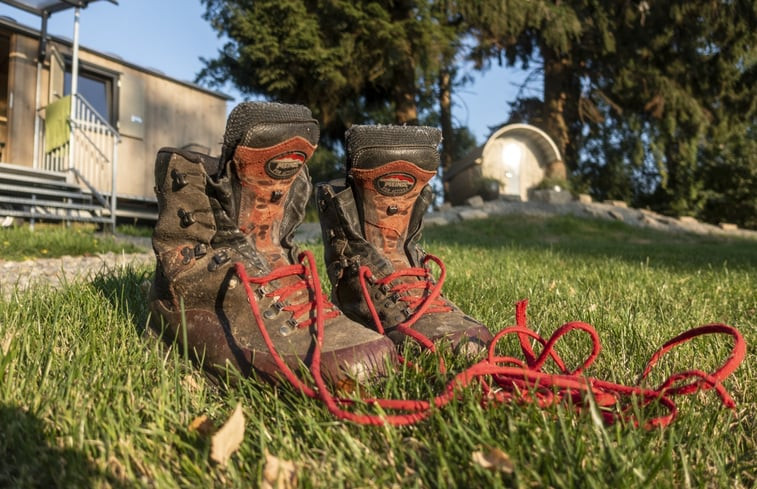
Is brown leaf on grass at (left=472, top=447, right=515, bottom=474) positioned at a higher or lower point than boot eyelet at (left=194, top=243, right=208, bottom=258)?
lower

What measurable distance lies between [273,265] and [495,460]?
0.92 m

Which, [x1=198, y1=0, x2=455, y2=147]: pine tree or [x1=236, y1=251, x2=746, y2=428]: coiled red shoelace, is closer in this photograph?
[x1=236, y1=251, x2=746, y2=428]: coiled red shoelace

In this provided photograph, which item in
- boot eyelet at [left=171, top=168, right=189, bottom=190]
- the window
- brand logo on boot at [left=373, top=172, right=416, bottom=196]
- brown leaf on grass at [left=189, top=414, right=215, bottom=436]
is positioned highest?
the window

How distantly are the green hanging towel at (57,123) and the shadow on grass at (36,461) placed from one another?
33.2 feet

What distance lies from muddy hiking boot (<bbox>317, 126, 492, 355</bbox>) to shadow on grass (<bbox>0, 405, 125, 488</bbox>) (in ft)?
2.91

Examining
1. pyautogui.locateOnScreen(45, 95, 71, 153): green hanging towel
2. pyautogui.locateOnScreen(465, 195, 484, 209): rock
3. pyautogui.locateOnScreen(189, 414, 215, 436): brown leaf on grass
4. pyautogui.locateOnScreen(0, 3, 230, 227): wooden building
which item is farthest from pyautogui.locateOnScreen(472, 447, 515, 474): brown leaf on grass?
pyautogui.locateOnScreen(465, 195, 484, 209): rock

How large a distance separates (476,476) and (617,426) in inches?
11.3

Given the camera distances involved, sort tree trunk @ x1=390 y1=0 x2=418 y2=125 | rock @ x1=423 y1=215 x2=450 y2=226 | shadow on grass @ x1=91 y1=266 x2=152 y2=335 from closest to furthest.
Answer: shadow on grass @ x1=91 y1=266 x2=152 y2=335 < rock @ x1=423 y1=215 x2=450 y2=226 < tree trunk @ x1=390 y1=0 x2=418 y2=125

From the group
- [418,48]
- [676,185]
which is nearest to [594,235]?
[418,48]

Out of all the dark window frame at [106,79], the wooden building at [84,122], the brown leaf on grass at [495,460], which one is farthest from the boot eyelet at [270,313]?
the dark window frame at [106,79]

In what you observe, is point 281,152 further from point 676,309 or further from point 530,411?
point 676,309

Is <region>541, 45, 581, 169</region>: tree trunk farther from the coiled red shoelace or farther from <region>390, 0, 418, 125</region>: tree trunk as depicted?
the coiled red shoelace

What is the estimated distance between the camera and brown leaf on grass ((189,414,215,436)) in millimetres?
1143

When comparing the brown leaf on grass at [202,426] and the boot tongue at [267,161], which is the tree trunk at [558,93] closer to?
the boot tongue at [267,161]
